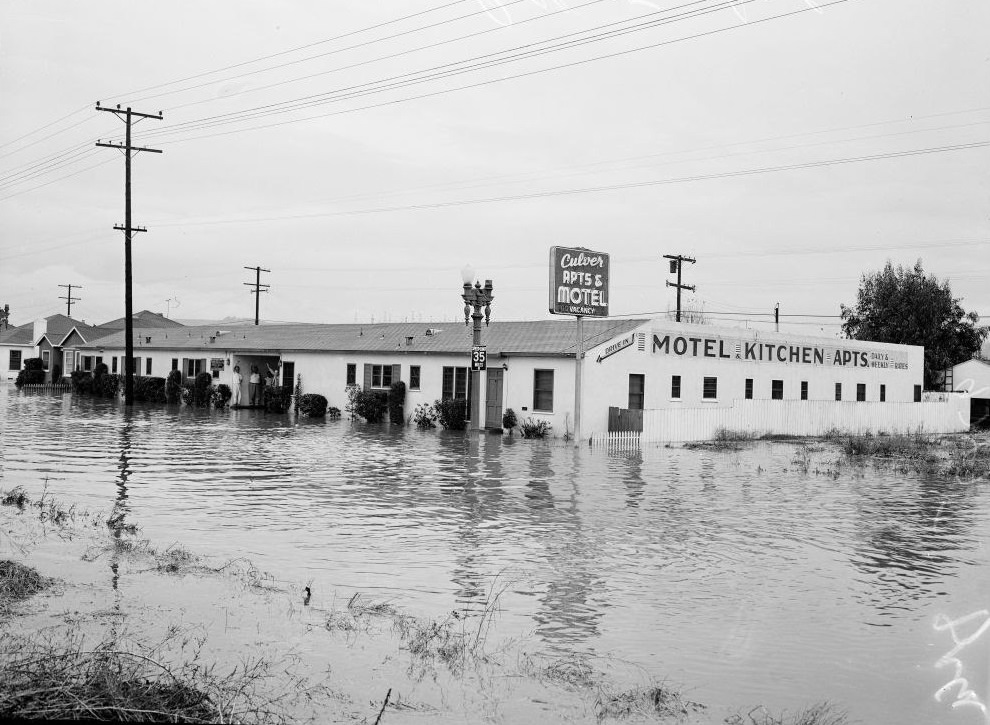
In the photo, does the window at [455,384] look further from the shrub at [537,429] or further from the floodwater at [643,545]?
the floodwater at [643,545]

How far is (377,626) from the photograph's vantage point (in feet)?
28.7

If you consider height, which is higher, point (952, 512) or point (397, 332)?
point (397, 332)

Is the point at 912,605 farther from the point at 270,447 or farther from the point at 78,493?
the point at 270,447

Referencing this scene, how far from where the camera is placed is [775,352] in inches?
1558

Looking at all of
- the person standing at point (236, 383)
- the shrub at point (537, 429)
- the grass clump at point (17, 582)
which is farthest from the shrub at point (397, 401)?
the grass clump at point (17, 582)

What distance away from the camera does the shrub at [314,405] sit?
1638 inches

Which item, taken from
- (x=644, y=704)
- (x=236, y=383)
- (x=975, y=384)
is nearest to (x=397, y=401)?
(x=236, y=383)

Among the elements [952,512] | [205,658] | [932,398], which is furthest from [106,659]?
[932,398]

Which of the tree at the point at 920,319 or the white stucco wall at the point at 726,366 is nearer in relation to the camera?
the white stucco wall at the point at 726,366

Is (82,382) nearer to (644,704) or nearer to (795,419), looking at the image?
(795,419)

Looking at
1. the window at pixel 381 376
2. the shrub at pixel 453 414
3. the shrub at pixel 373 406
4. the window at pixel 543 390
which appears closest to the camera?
the window at pixel 543 390

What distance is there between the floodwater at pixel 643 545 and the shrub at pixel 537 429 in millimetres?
6095

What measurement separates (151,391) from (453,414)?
22.3m

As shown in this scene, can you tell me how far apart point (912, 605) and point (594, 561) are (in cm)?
361
